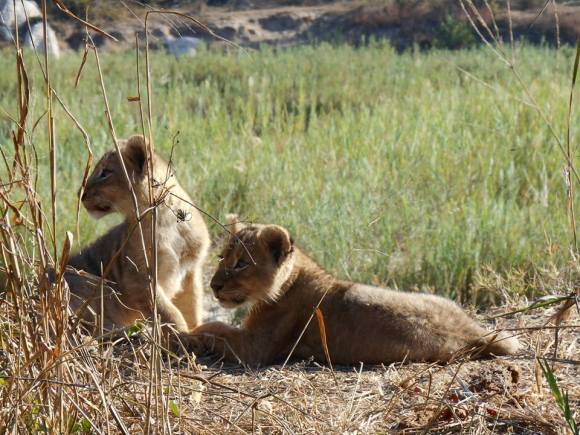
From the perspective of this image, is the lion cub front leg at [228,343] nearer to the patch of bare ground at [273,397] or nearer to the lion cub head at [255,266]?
the lion cub head at [255,266]

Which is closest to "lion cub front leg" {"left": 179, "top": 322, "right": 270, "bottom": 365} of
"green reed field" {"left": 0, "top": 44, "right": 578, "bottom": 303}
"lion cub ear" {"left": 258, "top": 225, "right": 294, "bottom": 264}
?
"lion cub ear" {"left": 258, "top": 225, "right": 294, "bottom": 264}

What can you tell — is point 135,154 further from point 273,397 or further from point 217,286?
point 273,397

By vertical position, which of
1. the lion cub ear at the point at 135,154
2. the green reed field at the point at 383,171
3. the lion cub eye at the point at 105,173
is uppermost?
the lion cub ear at the point at 135,154

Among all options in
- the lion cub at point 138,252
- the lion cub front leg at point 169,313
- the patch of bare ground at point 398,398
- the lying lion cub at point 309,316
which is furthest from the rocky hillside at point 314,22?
the patch of bare ground at point 398,398

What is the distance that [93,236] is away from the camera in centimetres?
781

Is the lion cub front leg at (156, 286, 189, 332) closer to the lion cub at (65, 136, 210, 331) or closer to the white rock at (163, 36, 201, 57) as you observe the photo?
the lion cub at (65, 136, 210, 331)

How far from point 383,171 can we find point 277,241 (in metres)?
3.93

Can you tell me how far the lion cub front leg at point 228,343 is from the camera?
559 cm

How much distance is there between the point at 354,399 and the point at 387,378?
0.46 m

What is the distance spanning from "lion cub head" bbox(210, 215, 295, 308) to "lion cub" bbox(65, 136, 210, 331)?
59 cm

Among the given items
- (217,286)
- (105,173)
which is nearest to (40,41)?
(105,173)

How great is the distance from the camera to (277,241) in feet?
18.0

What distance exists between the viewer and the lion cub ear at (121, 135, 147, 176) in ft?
20.0

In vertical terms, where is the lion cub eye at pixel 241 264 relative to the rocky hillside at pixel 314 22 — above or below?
above
